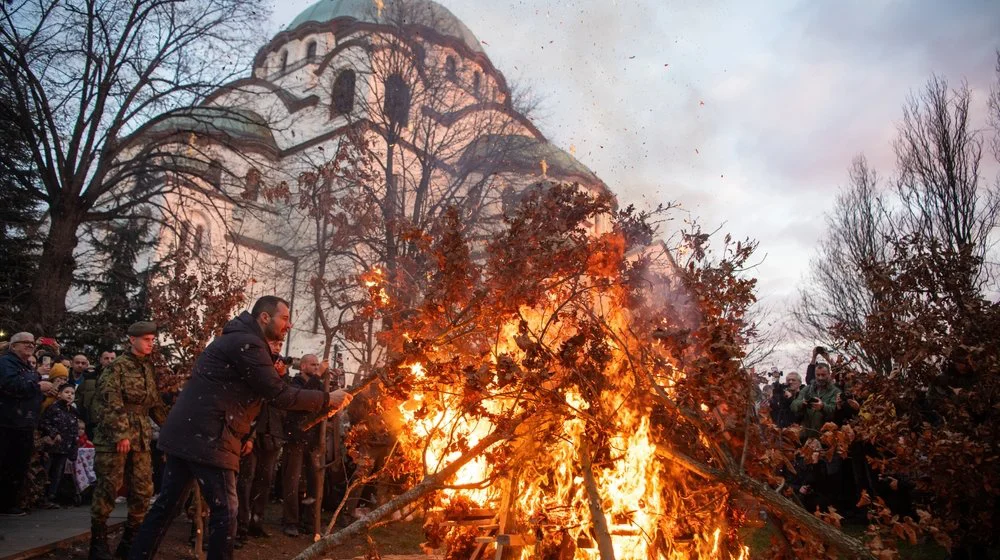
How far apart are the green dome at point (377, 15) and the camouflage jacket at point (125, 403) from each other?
21.0 meters

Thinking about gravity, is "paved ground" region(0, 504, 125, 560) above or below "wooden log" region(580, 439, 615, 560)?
below

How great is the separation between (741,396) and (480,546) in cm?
219

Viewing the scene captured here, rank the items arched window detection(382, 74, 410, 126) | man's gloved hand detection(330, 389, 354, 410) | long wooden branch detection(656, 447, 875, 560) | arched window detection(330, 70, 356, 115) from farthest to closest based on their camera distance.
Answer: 1. arched window detection(330, 70, 356, 115)
2. arched window detection(382, 74, 410, 126)
3. man's gloved hand detection(330, 389, 354, 410)
4. long wooden branch detection(656, 447, 875, 560)

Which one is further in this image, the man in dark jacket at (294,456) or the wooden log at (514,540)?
the man in dark jacket at (294,456)

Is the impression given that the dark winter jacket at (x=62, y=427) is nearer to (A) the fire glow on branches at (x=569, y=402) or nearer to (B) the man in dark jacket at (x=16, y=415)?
(B) the man in dark jacket at (x=16, y=415)

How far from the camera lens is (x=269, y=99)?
35.9m

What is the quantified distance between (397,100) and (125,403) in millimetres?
16895

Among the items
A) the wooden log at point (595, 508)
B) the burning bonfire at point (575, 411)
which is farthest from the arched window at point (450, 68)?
the wooden log at point (595, 508)

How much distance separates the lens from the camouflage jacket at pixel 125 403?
20.0 ft

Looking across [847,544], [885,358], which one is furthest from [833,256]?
[847,544]

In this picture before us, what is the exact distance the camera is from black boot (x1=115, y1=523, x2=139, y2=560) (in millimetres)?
6043

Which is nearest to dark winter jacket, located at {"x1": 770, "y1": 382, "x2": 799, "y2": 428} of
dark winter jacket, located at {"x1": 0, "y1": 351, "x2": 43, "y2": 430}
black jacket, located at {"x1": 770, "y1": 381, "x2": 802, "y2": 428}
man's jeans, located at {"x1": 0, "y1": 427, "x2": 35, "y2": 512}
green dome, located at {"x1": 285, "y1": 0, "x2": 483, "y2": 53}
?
black jacket, located at {"x1": 770, "y1": 381, "x2": 802, "y2": 428}

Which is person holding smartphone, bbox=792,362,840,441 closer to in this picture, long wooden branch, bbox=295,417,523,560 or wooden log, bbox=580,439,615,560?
wooden log, bbox=580,439,615,560

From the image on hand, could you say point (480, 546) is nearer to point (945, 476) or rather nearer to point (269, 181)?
A: point (945, 476)
